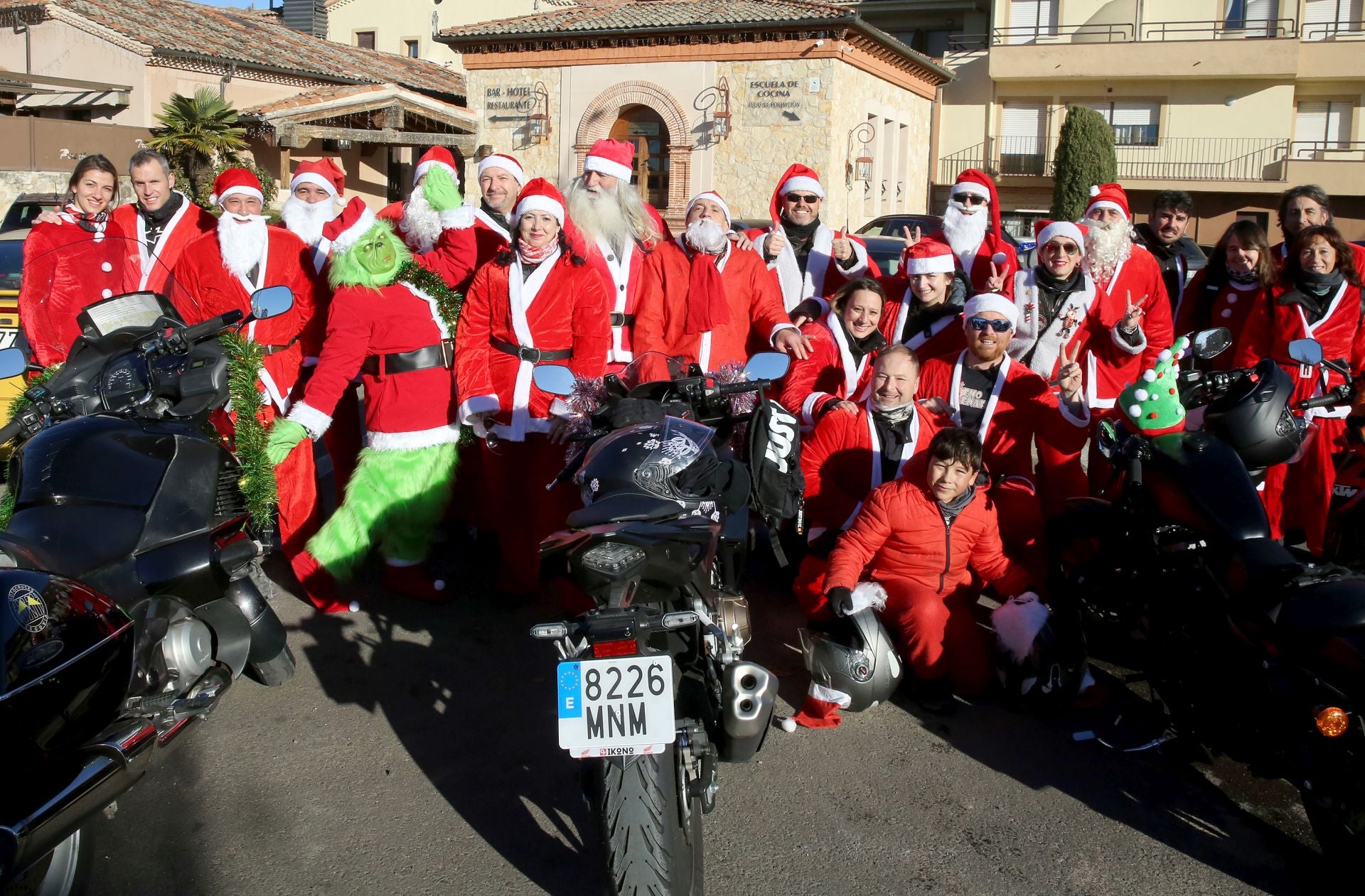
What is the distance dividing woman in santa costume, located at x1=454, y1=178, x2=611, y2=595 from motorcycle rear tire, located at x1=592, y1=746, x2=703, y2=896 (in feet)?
7.49

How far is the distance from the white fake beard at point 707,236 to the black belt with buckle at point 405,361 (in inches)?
51.4

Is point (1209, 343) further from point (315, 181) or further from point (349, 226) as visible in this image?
point (315, 181)

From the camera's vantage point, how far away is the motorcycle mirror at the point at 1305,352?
14.1 feet

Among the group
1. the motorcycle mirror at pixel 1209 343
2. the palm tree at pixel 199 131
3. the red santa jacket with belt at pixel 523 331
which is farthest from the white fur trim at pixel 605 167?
the palm tree at pixel 199 131

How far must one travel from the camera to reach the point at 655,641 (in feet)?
10.0

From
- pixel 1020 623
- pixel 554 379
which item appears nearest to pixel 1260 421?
pixel 1020 623

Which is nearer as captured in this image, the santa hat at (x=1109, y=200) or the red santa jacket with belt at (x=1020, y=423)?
the red santa jacket with belt at (x=1020, y=423)

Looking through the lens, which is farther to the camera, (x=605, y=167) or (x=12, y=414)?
(x=605, y=167)

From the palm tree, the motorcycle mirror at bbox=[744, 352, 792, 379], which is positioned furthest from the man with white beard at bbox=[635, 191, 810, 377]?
the palm tree

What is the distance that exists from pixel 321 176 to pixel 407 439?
6.24 feet

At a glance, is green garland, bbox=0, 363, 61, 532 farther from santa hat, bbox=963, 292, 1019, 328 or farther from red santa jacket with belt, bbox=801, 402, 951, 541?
santa hat, bbox=963, 292, 1019, 328

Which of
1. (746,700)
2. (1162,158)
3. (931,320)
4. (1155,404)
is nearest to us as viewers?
(746,700)

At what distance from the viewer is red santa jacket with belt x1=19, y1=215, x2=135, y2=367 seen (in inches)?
178

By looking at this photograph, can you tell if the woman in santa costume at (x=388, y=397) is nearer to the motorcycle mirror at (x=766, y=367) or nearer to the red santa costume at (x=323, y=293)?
the red santa costume at (x=323, y=293)
